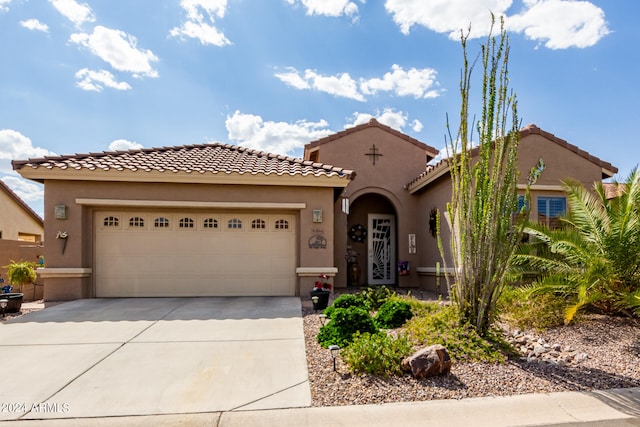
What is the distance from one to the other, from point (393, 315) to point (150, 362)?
3848 millimetres

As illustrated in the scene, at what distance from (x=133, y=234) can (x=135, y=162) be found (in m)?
1.96

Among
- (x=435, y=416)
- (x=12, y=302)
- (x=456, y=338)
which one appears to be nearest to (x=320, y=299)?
(x=456, y=338)

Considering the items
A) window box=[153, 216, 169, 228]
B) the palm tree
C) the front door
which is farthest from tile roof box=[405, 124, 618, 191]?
window box=[153, 216, 169, 228]

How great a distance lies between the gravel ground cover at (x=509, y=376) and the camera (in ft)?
13.5

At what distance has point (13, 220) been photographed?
18781mm

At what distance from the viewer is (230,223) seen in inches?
398

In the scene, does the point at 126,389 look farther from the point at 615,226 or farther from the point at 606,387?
the point at 615,226

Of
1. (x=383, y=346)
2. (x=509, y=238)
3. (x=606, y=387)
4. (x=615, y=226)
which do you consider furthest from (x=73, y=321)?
(x=615, y=226)

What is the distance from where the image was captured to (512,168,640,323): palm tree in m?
6.39

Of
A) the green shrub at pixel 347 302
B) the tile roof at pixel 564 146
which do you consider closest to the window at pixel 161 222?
the green shrub at pixel 347 302

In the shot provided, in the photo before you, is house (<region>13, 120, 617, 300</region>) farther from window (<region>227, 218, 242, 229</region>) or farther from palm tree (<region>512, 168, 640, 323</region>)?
palm tree (<region>512, 168, 640, 323</region>)

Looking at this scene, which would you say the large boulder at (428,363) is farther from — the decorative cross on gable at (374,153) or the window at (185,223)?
the decorative cross on gable at (374,153)

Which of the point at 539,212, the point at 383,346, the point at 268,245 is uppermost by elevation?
the point at 539,212

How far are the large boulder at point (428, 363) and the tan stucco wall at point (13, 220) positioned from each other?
2033cm
